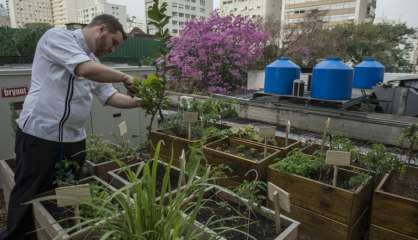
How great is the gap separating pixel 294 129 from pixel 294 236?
97.6 inches

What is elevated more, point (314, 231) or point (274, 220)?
point (274, 220)

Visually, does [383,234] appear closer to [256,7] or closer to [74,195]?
[74,195]

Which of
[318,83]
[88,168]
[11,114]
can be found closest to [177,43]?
[318,83]

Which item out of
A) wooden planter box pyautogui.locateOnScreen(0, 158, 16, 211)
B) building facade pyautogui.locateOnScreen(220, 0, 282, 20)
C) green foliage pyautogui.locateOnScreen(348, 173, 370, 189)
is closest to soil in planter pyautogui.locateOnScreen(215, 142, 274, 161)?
green foliage pyautogui.locateOnScreen(348, 173, 370, 189)

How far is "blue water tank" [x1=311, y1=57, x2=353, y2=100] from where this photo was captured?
340 centimetres

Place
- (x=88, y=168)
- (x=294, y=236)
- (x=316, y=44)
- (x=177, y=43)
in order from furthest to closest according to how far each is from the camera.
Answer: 1. (x=316, y=44)
2. (x=177, y=43)
3. (x=88, y=168)
4. (x=294, y=236)

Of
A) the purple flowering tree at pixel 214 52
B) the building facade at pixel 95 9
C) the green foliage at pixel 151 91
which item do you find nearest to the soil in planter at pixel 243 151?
the green foliage at pixel 151 91

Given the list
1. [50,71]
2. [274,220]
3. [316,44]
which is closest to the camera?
[274,220]

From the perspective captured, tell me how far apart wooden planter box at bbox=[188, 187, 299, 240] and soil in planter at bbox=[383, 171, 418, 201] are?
31.4 inches

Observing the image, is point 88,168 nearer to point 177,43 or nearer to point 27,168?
point 27,168

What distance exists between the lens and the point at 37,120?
147 cm

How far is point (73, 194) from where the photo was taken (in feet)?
3.60

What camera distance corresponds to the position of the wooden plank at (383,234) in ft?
4.86

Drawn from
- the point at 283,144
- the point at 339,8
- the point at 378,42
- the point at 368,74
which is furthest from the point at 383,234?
the point at 339,8
